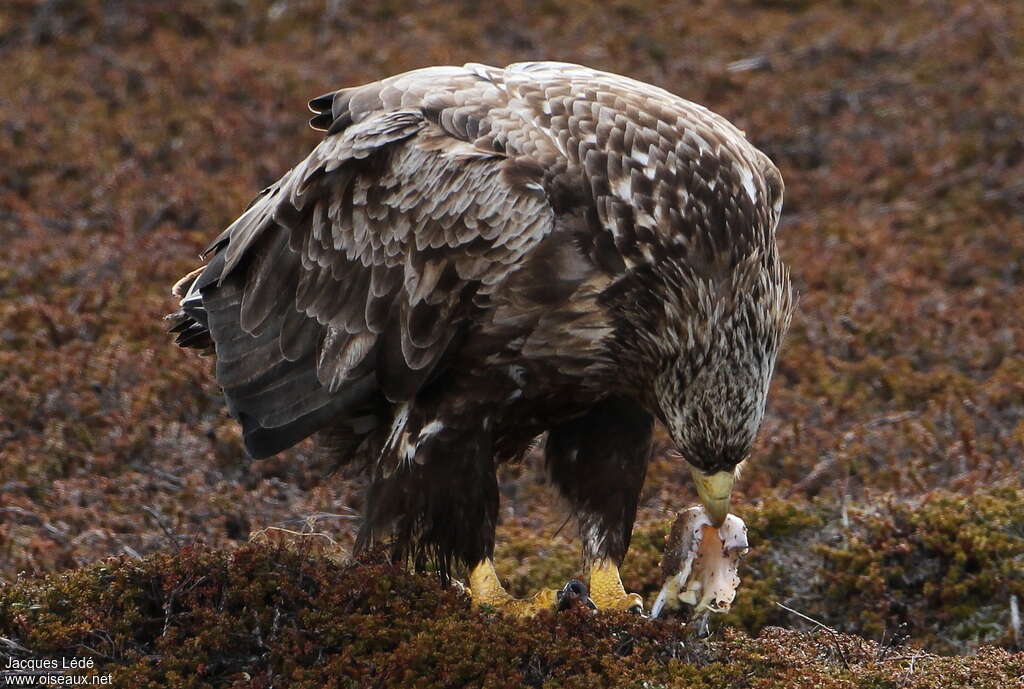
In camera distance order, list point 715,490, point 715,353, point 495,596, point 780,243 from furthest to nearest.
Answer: point 780,243, point 495,596, point 715,490, point 715,353

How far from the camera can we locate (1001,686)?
→ 5.29 m

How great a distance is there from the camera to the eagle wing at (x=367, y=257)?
5898mm

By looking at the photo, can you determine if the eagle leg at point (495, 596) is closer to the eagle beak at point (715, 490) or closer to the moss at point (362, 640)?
the moss at point (362, 640)

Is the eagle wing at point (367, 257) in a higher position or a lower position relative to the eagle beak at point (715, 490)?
higher

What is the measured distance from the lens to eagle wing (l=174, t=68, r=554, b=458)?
5.90m

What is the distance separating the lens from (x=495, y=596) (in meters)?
6.25

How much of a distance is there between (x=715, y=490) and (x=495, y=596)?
99cm

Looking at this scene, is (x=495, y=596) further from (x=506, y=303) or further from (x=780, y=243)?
(x=780, y=243)

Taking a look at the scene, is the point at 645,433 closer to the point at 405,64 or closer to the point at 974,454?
the point at 974,454

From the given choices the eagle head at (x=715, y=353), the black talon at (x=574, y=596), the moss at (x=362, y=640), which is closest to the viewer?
the moss at (x=362, y=640)

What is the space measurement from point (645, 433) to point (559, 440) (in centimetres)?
38

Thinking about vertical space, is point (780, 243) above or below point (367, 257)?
below

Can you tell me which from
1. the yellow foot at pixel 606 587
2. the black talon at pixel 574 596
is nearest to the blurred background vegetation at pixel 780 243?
the yellow foot at pixel 606 587

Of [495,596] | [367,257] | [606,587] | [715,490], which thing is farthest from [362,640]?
[367,257]
